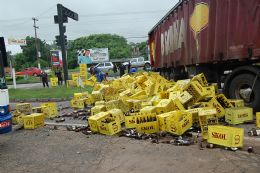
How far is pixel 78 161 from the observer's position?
6.76 metres

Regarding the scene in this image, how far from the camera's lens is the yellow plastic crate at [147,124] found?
8523mm

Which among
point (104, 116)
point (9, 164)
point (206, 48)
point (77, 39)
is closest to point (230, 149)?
point (104, 116)

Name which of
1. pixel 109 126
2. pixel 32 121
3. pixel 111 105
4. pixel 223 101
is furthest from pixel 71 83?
pixel 109 126

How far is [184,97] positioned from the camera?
394 inches

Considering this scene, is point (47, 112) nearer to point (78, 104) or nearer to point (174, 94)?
point (78, 104)

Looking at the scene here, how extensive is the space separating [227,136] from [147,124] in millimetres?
2192

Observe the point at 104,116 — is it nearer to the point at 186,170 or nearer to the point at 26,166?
the point at 26,166

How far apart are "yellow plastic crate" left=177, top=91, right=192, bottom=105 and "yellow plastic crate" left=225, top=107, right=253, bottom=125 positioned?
3.86ft

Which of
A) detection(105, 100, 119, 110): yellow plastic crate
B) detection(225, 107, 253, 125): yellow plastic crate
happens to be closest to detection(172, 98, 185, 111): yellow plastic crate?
detection(225, 107, 253, 125): yellow plastic crate

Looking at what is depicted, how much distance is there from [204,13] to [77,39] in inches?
3770

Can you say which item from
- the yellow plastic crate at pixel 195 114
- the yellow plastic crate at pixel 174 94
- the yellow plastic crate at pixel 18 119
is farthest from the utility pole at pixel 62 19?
the yellow plastic crate at pixel 195 114

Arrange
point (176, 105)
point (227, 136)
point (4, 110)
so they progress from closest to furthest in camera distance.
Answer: point (227, 136) < point (4, 110) < point (176, 105)

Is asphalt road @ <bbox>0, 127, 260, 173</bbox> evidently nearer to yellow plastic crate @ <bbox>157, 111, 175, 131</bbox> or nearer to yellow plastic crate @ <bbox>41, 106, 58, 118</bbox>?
yellow plastic crate @ <bbox>157, 111, 175, 131</bbox>

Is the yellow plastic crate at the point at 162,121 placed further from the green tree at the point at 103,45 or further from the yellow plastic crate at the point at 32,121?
the green tree at the point at 103,45
